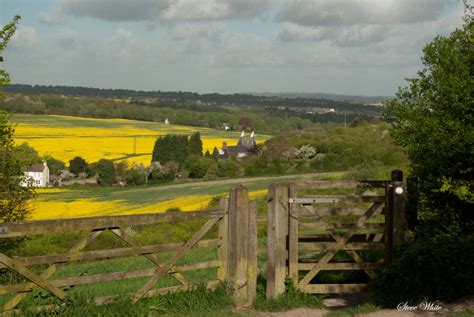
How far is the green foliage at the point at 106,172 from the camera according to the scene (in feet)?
246

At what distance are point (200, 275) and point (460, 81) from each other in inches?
315

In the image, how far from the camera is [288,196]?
909 cm

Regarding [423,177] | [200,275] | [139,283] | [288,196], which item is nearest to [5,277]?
[139,283]

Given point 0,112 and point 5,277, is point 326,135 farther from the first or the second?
point 5,277

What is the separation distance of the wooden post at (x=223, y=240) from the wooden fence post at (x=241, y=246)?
4 cm

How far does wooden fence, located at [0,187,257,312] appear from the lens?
274 inches

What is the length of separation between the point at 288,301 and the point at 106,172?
6863 cm

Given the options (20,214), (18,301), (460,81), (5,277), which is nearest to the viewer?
(18,301)

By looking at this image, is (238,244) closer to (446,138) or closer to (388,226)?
(388,226)

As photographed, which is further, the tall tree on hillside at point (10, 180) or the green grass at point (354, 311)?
the tall tree on hillside at point (10, 180)

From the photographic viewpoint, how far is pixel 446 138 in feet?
45.8

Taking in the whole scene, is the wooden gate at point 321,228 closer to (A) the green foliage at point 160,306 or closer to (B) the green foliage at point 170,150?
(A) the green foliage at point 160,306

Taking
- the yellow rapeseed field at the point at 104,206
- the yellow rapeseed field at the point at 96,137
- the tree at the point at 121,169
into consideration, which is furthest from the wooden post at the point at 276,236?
the yellow rapeseed field at the point at 96,137

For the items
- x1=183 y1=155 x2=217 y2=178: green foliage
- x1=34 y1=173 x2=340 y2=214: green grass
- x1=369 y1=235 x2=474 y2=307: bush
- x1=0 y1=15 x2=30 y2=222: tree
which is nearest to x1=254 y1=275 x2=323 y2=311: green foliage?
→ x1=369 y1=235 x2=474 y2=307: bush
